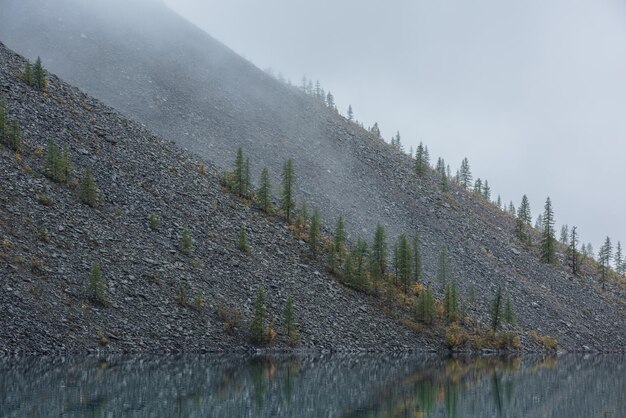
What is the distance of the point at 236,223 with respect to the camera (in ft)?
298

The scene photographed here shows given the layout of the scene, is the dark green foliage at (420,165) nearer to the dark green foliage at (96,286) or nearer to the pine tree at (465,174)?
the pine tree at (465,174)

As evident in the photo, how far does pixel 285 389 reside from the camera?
145 feet

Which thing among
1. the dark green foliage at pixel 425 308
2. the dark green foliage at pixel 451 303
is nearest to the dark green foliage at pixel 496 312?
the dark green foliage at pixel 451 303

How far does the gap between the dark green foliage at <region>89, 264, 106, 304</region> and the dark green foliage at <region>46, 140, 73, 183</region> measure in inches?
698

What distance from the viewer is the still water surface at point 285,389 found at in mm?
34875

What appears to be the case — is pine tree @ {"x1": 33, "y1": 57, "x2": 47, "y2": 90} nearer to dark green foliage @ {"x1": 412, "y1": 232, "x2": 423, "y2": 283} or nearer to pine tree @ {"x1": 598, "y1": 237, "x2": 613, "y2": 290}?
dark green foliage @ {"x1": 412, "y1": 232, "x2": 423, "y2": 283}

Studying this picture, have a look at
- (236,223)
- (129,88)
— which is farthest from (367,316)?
(129,88)

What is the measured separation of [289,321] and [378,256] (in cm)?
2817

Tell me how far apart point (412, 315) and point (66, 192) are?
156 feet

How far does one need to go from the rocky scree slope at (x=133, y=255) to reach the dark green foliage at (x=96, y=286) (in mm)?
710

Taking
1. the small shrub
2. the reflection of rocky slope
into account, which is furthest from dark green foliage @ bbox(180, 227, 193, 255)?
the reflection of rocky slope

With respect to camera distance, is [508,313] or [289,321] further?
[508,313]

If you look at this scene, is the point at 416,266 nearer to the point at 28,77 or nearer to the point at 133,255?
the point at 133,255

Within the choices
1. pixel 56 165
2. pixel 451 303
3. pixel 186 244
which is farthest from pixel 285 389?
pixel 451 303
